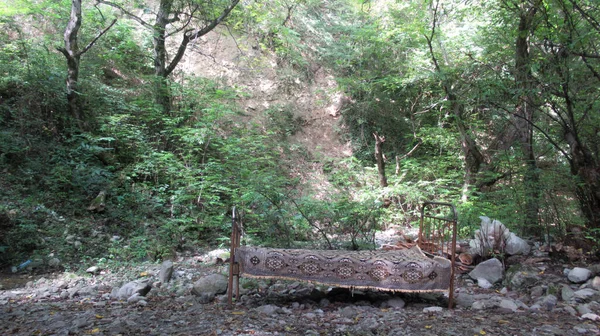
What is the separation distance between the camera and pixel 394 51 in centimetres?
1056

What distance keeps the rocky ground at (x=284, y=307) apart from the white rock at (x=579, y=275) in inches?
0.5

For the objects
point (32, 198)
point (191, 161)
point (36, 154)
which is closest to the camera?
point (32, 198)

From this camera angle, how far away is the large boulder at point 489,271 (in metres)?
4.70

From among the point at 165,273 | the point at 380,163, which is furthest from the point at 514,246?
the point at 165,273

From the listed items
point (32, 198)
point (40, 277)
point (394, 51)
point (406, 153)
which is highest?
point (394, 51)

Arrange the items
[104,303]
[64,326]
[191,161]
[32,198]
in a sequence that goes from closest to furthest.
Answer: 1. [64,326]
2. [104,303]
3. [32,198]
4. [191,161]

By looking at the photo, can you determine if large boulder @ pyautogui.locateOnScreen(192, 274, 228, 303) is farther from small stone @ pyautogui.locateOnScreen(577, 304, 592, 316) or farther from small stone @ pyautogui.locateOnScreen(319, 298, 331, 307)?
small stone @ pyautogui.locateOnScreen(577, 304, 592, 316)

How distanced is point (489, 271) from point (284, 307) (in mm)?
2943

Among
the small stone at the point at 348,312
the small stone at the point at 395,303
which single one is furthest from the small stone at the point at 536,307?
the small stone at the point at 348,312

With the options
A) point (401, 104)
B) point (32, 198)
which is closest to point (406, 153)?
point (401, 104)

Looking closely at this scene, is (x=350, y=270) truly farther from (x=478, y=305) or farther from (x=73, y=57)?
(x=73, y=57)

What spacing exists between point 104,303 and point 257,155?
19.0 ft

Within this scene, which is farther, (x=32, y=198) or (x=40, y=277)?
(x=32, y=198)

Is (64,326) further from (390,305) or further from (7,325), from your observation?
(390,305)
